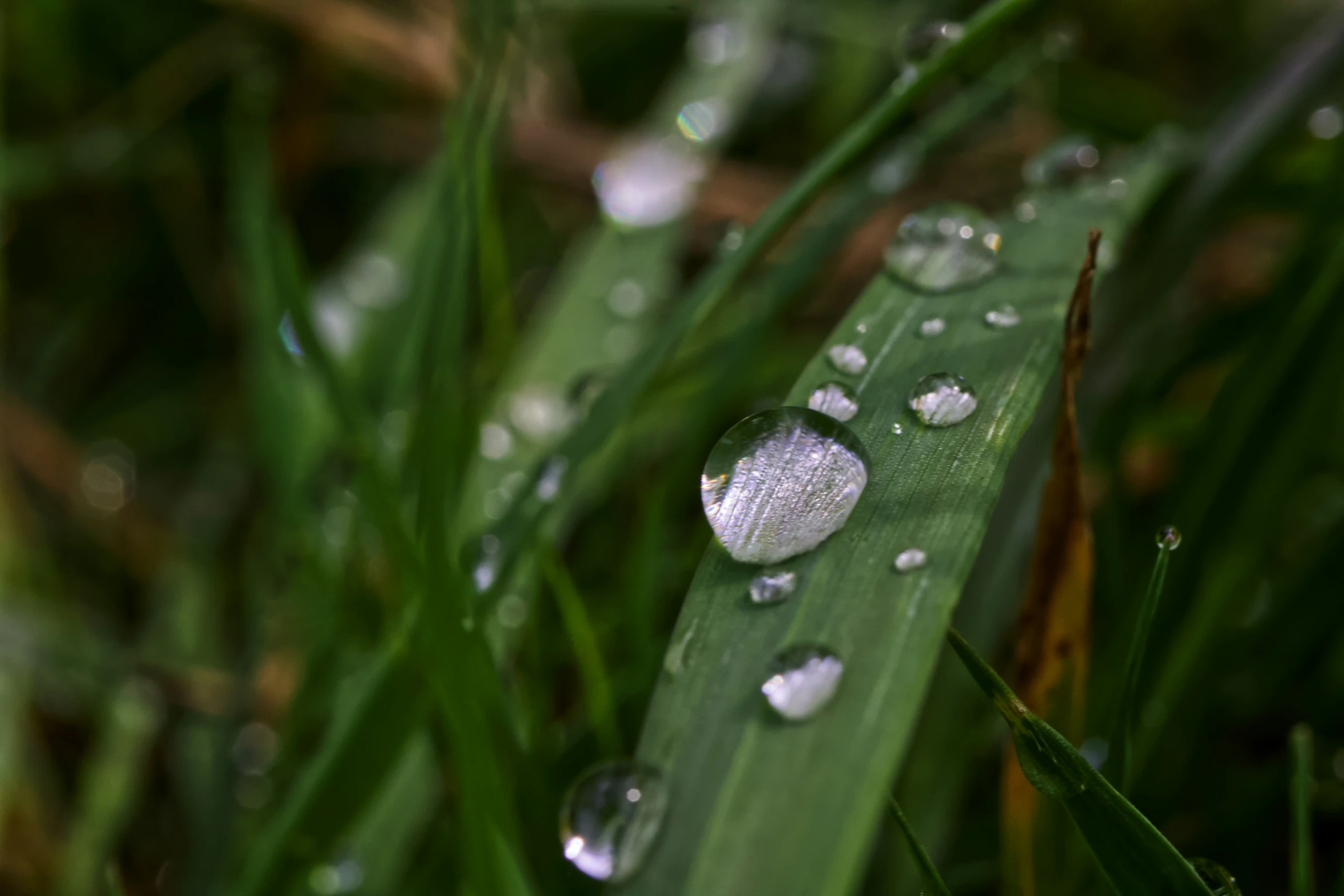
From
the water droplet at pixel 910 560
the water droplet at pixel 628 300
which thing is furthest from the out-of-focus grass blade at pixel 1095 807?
the water droplet at pixel 628 300

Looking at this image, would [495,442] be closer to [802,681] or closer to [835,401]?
[835,401]

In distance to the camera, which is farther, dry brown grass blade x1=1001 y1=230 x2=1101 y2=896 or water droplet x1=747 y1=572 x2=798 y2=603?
dry brown grass blade x1=1001 y1=230 x2=1101 y2=896

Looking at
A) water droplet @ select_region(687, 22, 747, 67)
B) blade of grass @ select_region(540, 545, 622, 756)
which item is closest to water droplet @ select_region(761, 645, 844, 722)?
blade of grass @ select_region(540, 545, 622, 756)

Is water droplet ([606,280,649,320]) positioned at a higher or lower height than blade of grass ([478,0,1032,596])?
higher

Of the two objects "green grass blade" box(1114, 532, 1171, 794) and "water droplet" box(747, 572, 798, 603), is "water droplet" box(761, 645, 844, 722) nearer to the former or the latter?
"water droplet" box(747, 572, 798, 603)

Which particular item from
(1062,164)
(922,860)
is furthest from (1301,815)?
(1062,164)

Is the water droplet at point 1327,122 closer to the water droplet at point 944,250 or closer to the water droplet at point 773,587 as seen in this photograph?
the water droplet at point 944,250

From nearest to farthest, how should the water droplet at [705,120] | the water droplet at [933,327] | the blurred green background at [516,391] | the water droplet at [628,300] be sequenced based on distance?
the water droplet at [933,327]
the blurred green background at [516,391]
the water droplet at [628,300]
the water droplet at [705,120]

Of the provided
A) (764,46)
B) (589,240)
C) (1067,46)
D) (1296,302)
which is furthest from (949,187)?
(1296,302)
